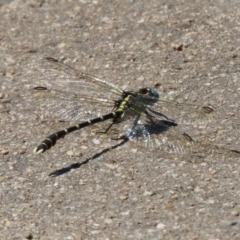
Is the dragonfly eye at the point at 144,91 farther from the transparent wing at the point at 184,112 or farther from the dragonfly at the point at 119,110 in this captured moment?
the transparent wing at the point at 184,112

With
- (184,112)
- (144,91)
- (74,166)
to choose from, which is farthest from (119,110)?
(74,166)

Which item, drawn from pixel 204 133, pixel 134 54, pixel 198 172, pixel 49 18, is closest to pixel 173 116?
pixel 204 133

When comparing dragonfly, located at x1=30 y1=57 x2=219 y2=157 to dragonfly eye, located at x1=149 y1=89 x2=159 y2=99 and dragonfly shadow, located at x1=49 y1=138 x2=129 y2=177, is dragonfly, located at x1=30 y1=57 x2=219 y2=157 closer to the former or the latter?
dragonfly eye, located at x1=149 y1=89 x2=159 y2=99

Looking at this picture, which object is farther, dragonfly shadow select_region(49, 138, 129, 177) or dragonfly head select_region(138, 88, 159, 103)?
dragonfly head select_region(138, 88, 159, 103)

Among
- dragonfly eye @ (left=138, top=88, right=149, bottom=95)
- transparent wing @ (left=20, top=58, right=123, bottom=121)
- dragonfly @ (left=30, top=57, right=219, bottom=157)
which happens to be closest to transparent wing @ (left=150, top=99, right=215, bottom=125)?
dragonfly @ (left=30, top=57, right=219, bottom=157)

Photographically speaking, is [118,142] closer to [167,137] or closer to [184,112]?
[167,137]

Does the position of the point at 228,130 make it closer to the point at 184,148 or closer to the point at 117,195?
the point at 184,148
